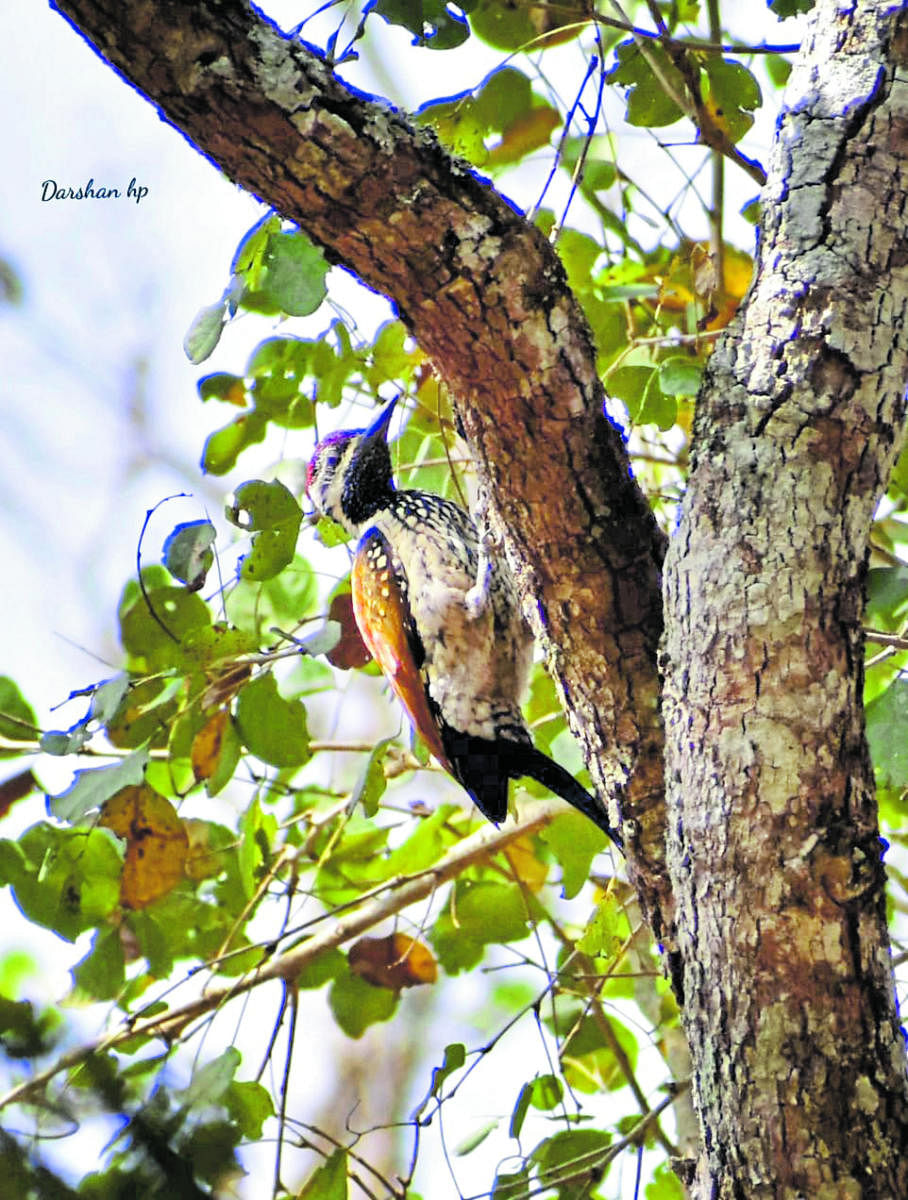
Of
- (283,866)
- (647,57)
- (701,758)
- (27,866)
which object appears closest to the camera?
(701,758)

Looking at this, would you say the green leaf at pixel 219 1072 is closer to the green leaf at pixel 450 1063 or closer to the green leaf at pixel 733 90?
the green leaf at pixel 450 1063

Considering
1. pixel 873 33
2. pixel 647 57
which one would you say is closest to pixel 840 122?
pixel 873 33

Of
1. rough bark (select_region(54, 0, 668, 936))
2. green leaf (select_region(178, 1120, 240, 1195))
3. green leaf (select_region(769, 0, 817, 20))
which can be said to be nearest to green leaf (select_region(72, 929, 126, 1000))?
rough bark (select_region(54, 0, 668, 936))

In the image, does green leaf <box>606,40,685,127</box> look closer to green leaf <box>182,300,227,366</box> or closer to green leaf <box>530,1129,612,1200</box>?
green leaf <box>182,300,227,366</box>

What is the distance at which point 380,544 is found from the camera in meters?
3.00

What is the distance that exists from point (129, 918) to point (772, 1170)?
153cm

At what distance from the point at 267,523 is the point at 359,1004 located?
112cm

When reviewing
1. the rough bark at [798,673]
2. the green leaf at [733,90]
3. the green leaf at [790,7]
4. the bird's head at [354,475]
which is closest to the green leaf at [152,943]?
the bird's head at [354,475]

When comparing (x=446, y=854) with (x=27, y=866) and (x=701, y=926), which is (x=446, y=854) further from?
(x=701, y=926)

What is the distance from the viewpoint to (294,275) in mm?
1860

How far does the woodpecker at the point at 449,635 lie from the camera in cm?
274

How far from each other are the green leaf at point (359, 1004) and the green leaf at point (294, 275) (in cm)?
145

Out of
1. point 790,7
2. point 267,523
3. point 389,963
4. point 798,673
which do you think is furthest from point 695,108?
point 389,963

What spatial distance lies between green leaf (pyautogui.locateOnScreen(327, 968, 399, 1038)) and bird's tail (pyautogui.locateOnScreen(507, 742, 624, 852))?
0.51m
